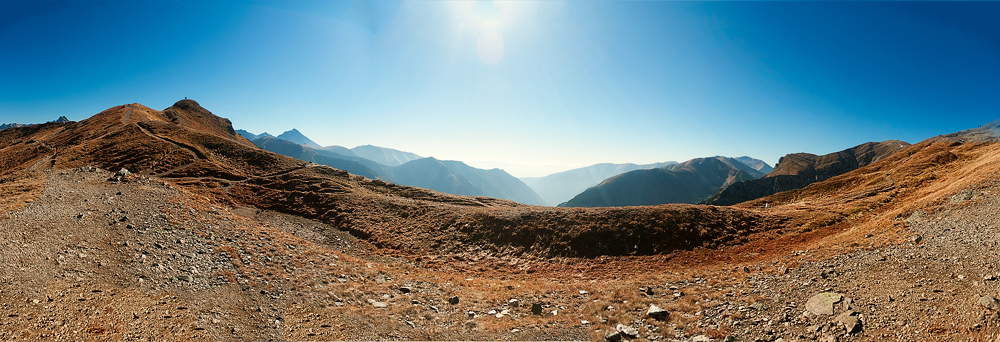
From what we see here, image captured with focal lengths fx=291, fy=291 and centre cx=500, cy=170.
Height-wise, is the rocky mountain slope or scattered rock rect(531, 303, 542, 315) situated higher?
the rocky mountain slope

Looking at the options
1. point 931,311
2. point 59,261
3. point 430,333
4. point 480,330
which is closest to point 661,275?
point 931,311

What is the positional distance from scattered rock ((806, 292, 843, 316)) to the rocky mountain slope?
79 millimetres

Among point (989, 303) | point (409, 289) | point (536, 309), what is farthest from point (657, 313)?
point (409, 289)

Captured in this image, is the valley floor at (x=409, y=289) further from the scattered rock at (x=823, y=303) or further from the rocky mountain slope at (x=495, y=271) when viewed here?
the scattered rock at (x=823, y=303)

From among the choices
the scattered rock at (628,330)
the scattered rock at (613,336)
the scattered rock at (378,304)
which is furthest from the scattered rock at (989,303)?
the scattered rock at (378,304)

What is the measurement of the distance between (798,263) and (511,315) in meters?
16.8

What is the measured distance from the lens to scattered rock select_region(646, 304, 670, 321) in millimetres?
13250

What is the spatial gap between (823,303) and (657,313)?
19.7ft

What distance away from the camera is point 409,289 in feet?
57.1

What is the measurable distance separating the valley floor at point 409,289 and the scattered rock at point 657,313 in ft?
0.41

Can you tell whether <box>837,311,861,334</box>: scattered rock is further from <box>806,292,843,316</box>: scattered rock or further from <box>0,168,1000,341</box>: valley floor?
<box>806,292,843,316</box>: scattered rock

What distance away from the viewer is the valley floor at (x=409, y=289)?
31.9ft

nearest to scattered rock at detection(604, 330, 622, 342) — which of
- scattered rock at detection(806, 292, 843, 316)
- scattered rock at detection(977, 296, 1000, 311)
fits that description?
scattered rock at detection(806, 292, 843, 316)

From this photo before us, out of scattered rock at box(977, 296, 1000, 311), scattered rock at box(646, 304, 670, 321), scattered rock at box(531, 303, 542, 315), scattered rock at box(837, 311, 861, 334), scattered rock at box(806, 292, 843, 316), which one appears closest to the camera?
scattered rock at box(977, 296, 1000, 311)
